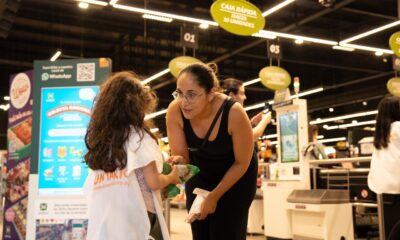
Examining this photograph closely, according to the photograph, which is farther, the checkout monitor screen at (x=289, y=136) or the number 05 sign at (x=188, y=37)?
the number 05 sign at (x=188, y=37)

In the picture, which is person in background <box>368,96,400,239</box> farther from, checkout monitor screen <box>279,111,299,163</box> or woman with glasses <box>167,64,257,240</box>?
woman with glasses <box>167,64,257,240</box>

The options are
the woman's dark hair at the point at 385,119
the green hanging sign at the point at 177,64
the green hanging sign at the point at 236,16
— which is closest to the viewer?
the woman's dark hair at the point at 385,119

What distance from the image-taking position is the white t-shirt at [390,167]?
3.85 m

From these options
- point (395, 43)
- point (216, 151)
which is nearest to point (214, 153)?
point (216, 151)

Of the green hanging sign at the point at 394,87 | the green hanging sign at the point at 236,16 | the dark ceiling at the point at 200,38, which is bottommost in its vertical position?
the green hanging sign at the point at 394,87

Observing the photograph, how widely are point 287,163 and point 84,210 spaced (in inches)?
125

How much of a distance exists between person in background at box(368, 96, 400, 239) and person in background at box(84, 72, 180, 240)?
249 centimetres

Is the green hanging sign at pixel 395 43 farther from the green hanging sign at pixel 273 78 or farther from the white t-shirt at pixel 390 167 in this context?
the white t-shirt at pixel 390 167

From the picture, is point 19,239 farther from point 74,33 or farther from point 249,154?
A: point 74,33

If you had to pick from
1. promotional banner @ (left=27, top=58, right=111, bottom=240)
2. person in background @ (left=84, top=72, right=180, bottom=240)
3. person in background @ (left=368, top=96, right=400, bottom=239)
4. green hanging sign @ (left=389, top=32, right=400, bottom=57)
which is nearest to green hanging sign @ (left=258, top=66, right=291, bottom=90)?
green hanging sign @ (left=389, top=32, right=400, bottom=57)

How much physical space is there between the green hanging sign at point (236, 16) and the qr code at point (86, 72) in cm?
257

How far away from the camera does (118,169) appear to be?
199cm

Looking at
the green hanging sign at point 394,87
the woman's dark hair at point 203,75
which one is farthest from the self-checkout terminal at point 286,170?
the green hanging sign at point 394,87

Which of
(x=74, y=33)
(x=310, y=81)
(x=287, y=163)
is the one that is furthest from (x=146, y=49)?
(x=287, y=163)
